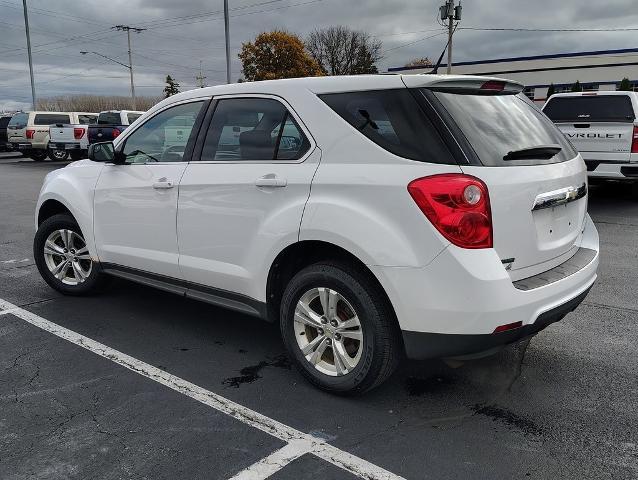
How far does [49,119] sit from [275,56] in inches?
1311

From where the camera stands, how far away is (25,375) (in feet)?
12.3

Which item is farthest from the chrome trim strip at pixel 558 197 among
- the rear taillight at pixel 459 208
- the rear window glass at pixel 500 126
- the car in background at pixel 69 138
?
the car in background at pixel 69 138

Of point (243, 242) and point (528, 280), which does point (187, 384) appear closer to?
point (243, 242)

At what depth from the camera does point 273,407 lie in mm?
3322

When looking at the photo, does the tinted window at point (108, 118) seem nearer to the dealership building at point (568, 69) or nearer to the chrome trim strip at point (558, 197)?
the chrome trim strip at point (558, 197)

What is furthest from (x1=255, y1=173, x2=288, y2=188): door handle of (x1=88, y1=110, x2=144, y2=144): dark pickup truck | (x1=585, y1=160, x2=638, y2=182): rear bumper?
(x1=88, y1=110, x2=144, y2=144): dark pickup truck

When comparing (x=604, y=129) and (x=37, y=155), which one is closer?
(x=604, y=129)

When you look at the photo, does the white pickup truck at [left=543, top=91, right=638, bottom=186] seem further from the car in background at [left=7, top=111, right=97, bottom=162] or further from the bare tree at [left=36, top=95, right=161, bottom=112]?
the bare tree at [left=36, top=95, right=161, bottom=112]

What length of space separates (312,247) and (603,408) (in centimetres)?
183

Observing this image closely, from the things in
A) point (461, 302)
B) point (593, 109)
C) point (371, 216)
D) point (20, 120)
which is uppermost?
point (20, 120)

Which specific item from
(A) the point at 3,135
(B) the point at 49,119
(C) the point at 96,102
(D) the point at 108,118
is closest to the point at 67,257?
(D) the point at 108,118

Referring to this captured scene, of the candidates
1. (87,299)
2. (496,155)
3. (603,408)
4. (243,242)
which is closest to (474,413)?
(603,408)

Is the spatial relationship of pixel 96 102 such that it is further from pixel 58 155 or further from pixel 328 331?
pixel 328 331

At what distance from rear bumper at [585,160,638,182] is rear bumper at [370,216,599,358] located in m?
7.79
